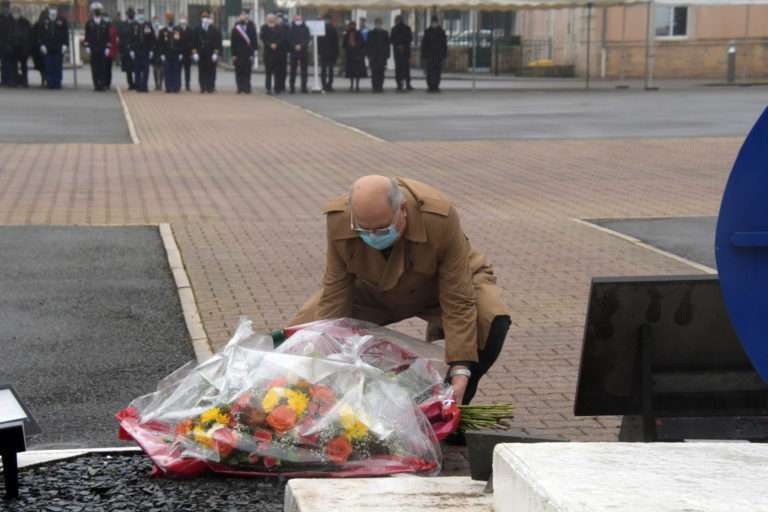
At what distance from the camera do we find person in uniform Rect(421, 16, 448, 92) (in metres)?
29.9

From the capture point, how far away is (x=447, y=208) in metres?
4.55

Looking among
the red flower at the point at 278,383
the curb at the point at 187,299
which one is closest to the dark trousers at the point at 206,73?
the curb at the point at 187,299

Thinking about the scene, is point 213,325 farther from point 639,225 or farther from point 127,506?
point 639,225

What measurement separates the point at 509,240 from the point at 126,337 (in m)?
4.14

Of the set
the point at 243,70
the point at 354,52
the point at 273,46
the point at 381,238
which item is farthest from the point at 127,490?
the point at 354,52

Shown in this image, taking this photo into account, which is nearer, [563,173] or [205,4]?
[563,173]

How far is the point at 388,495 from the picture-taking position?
11.4 ft

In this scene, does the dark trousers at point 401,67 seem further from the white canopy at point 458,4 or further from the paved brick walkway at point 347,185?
the paved brick walkway at point 347,185

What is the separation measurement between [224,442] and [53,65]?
27.5 meters

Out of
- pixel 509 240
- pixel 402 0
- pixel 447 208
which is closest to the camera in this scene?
pixel 447 208

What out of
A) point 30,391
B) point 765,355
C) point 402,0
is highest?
point 402,0

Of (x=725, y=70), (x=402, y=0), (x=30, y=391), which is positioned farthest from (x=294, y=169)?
(x=725, y=70)

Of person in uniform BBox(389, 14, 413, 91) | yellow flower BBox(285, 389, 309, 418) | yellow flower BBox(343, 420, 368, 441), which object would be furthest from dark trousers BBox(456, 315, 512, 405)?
person in uniform BBox(389, 14, 413, 91)

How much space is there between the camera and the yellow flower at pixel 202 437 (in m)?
4.16
